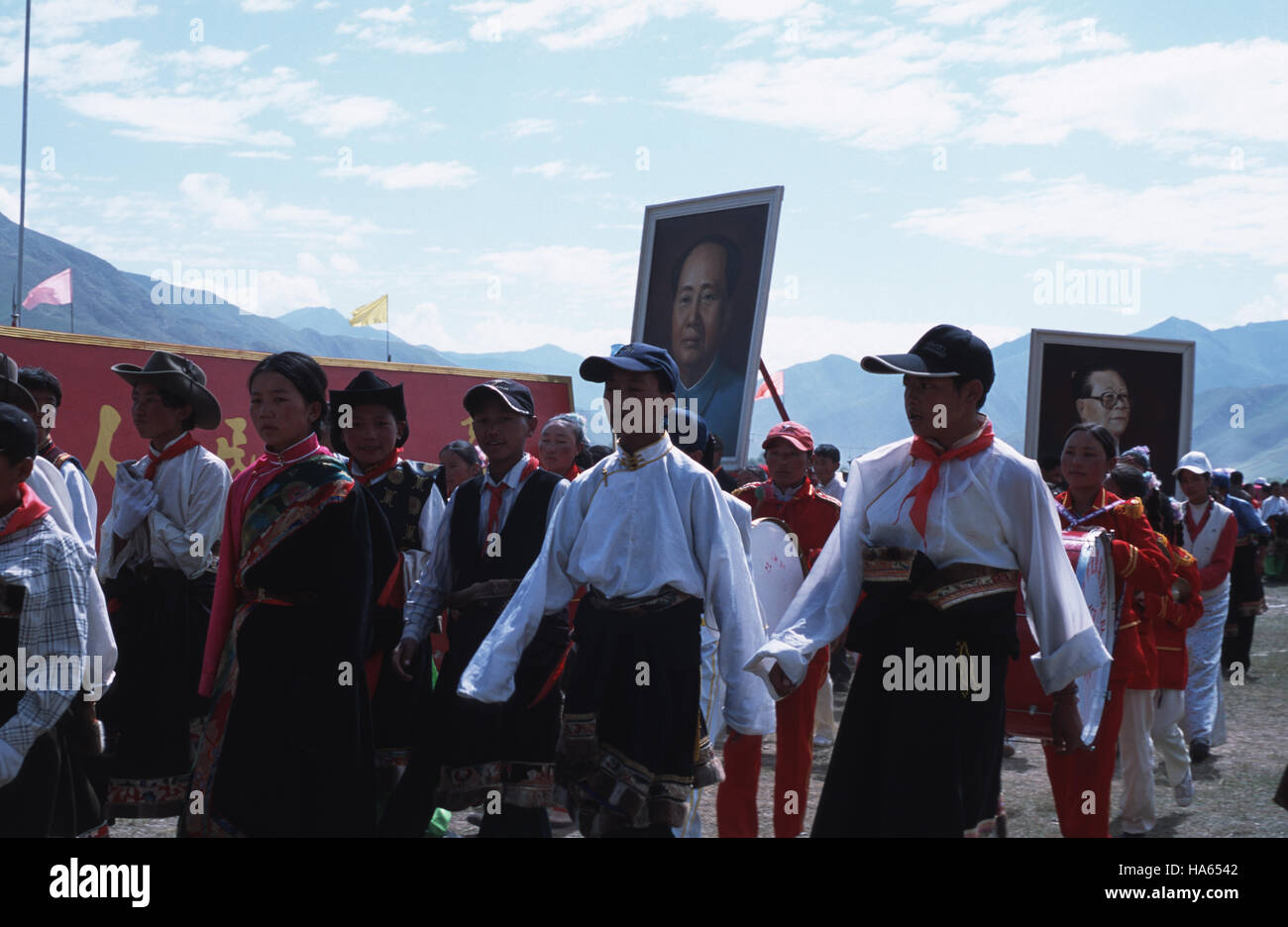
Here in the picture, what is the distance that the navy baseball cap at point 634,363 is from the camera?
4465mm

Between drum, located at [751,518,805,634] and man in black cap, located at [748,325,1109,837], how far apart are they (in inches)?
102

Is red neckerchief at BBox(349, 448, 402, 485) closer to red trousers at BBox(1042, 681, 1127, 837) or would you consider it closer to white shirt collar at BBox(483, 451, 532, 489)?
white shirt collar at BBox(483, 451, 532, 489)

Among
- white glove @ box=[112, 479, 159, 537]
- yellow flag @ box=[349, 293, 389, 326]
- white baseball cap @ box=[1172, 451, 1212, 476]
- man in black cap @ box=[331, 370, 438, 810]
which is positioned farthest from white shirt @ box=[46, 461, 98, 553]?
yellow flag @ box=[349, 293, 389, 326]

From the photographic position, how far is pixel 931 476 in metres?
3.99

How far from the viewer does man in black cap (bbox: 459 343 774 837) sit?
14.2 feet

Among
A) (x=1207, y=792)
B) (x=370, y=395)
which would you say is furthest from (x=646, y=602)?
(x=1207, y=792)

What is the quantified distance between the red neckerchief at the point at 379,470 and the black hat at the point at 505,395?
67 cm

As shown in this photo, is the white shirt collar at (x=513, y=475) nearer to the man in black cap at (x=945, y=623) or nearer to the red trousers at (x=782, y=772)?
the red trousers at (x=782, y=772)

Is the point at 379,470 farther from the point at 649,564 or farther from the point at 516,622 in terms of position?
the point at 649,564

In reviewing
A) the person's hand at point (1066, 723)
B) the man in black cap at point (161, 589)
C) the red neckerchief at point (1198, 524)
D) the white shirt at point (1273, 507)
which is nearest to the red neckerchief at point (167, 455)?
the man in black cap at point (161, 589)

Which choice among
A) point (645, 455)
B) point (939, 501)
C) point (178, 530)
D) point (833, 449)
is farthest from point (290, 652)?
point (833, 449)

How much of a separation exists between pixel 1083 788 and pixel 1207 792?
2.98 m

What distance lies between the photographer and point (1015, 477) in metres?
3.90
